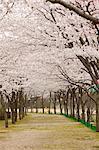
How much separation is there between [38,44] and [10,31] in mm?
2458

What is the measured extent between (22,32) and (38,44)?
1.02 meters

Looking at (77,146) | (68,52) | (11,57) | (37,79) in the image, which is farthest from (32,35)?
(37,79)

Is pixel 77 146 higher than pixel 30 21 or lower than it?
lower

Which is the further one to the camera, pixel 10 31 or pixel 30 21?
pixel 10 31

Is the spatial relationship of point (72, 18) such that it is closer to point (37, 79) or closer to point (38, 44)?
point (38, 44)

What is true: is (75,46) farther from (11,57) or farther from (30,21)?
(11,57)

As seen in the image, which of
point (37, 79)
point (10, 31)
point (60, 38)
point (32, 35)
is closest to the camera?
point (60, 38)

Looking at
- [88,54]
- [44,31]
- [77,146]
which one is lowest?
[77,146]

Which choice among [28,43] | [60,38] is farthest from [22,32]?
[60,38]

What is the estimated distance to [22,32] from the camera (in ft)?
68.6

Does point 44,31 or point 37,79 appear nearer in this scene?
point 44,31

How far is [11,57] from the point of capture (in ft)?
110

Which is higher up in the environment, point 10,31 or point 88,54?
point 10,31

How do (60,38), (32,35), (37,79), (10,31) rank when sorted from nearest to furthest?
(60,38), (32,35), (10,31), (37,79)
